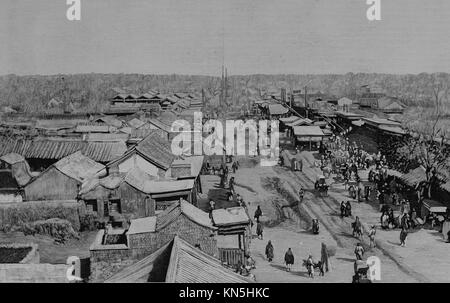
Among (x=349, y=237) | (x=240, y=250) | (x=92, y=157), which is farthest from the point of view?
(x=92, y=157)

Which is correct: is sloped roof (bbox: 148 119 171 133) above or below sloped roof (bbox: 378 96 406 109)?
below

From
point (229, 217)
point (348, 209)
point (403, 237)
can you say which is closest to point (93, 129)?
point (348, 209)

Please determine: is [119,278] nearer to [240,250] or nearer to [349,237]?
[240,250]

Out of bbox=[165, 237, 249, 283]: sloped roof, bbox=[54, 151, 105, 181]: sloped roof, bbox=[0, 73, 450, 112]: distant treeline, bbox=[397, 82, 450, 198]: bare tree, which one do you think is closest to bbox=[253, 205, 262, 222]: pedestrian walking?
bbox=[165, 237, 249, 283]: sloped roof

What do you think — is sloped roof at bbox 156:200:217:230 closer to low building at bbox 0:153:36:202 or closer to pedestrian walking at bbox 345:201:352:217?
pedestrian walking at bbox 345:201:352:217

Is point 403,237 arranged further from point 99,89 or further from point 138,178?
point 99,89

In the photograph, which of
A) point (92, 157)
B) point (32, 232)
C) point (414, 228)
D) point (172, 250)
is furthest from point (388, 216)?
point (92, 157)

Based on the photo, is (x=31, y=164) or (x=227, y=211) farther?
(x=31, y=164)
